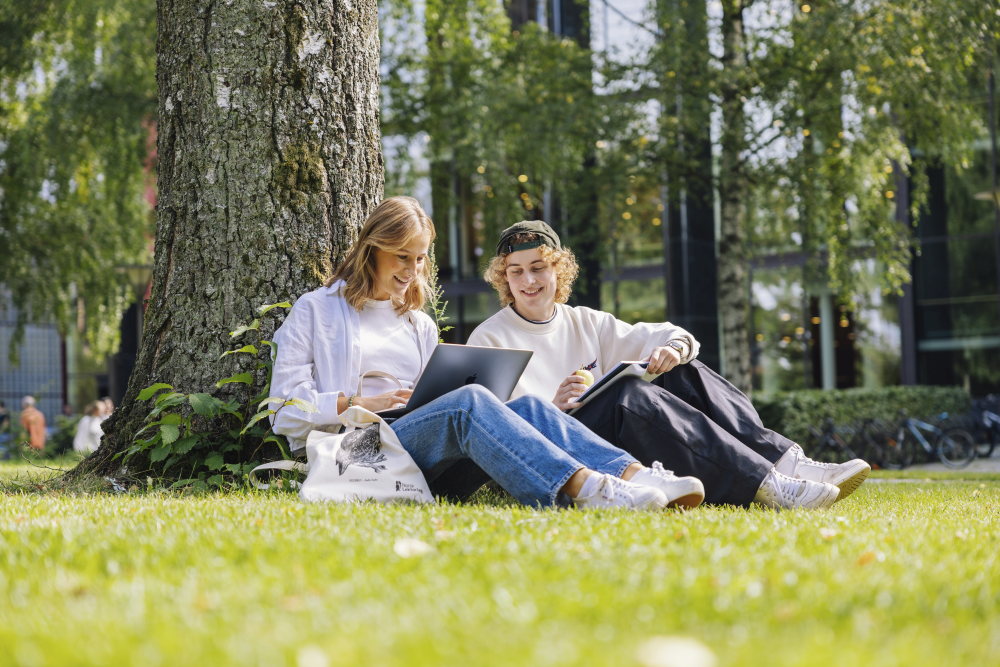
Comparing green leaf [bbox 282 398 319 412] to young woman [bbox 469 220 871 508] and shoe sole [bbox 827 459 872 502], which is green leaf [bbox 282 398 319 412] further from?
shoe sole [bbox 827 459 872 502]

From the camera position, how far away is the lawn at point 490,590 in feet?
5.97

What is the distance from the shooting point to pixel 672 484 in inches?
156

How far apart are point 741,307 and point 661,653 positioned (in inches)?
504

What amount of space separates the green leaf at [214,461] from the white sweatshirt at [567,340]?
4.43ft

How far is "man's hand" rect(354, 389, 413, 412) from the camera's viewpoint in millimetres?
4699

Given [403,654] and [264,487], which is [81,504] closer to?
[264,487]

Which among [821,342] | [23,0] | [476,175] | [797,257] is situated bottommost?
[821,342]

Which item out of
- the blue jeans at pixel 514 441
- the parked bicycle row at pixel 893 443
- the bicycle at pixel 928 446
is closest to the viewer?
the blue jeans at pixel 514 441

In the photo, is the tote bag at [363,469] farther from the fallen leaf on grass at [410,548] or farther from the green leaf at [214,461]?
the fallen leaf on grass at [410,548]

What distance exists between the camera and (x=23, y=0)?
51.6ft

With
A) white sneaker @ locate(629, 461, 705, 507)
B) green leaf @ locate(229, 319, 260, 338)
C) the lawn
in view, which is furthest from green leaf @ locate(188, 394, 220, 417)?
white sneaker @ locate(629, 461, 705, 507)

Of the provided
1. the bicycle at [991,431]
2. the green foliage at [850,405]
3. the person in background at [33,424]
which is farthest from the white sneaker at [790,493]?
the person in background at [33,424]

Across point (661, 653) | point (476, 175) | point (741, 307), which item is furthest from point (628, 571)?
point (476, 175)

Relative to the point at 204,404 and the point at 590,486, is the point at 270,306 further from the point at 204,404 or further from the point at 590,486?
the point at 590,486
